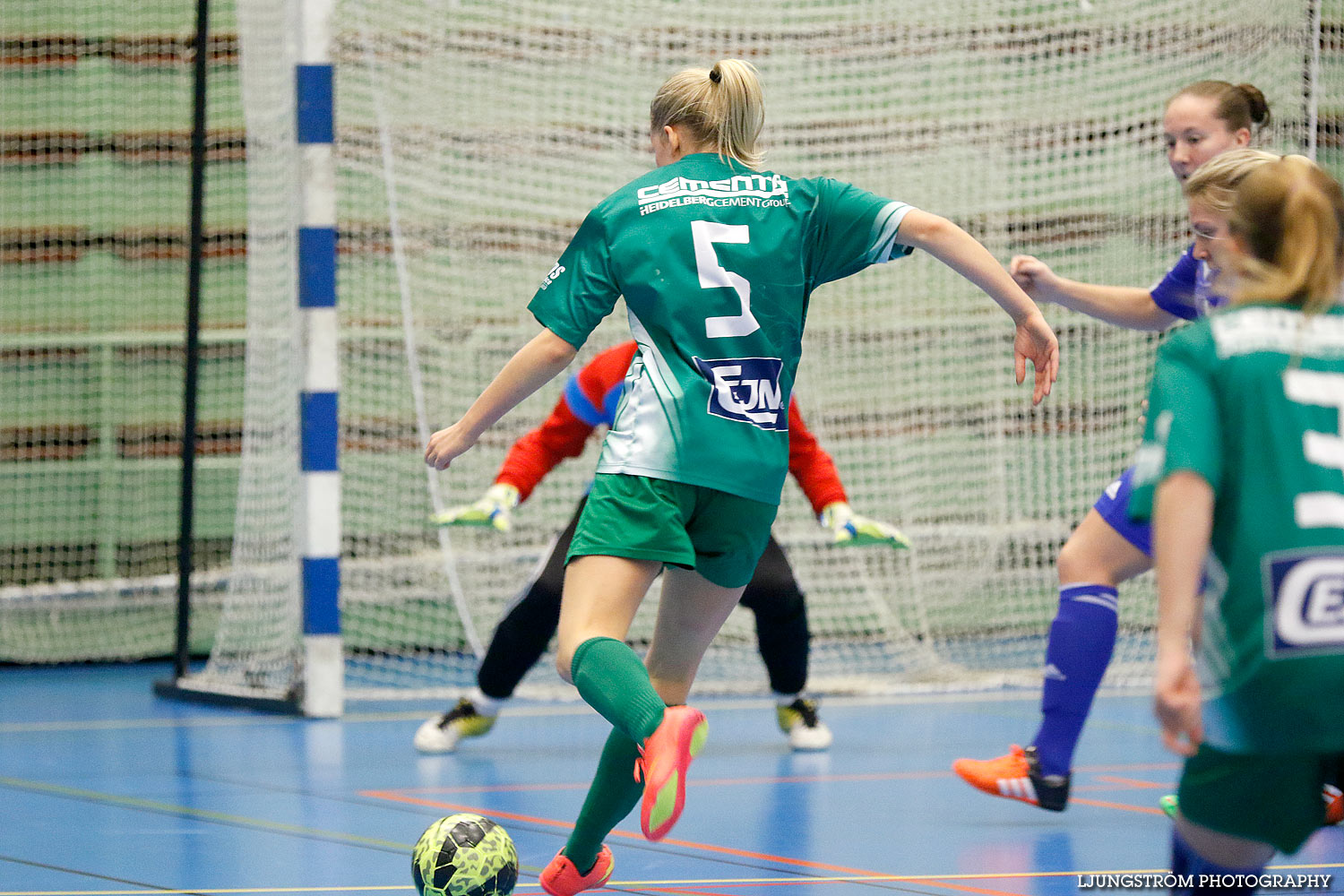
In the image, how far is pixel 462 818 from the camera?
306 centimetres

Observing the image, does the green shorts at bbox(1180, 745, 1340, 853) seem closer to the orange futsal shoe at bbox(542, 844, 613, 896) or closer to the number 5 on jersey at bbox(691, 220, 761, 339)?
the number 5 on jersey at bbox(691, 220, 761, 339)

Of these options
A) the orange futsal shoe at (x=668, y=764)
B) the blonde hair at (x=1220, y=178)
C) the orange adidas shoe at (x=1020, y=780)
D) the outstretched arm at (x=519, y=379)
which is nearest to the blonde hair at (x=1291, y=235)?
the blonde hair at (x=1220, y=178)

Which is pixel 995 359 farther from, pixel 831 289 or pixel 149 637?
pixel 149 637

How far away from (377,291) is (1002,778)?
450 cm

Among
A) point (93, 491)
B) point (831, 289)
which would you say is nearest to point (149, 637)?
point (93, 491)

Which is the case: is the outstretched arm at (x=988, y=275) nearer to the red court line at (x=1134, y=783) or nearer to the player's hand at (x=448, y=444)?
the player's hand at (x=448, y=444)

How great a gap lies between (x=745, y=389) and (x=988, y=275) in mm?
474

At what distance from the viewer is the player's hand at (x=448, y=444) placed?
2850mm

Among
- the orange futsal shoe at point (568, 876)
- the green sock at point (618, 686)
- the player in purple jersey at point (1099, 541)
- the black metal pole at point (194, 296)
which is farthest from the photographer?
the black metal pole at point (194, 296)

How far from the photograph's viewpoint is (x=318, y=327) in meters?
5.89

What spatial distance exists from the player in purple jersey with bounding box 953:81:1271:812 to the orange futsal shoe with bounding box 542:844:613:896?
1.06 m

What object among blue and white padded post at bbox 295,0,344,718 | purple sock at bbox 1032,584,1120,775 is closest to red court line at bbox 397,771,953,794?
purple sock at bbox 1032,584,1120,775

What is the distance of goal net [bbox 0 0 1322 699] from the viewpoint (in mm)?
6391

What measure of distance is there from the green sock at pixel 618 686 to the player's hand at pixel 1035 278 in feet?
4.44
